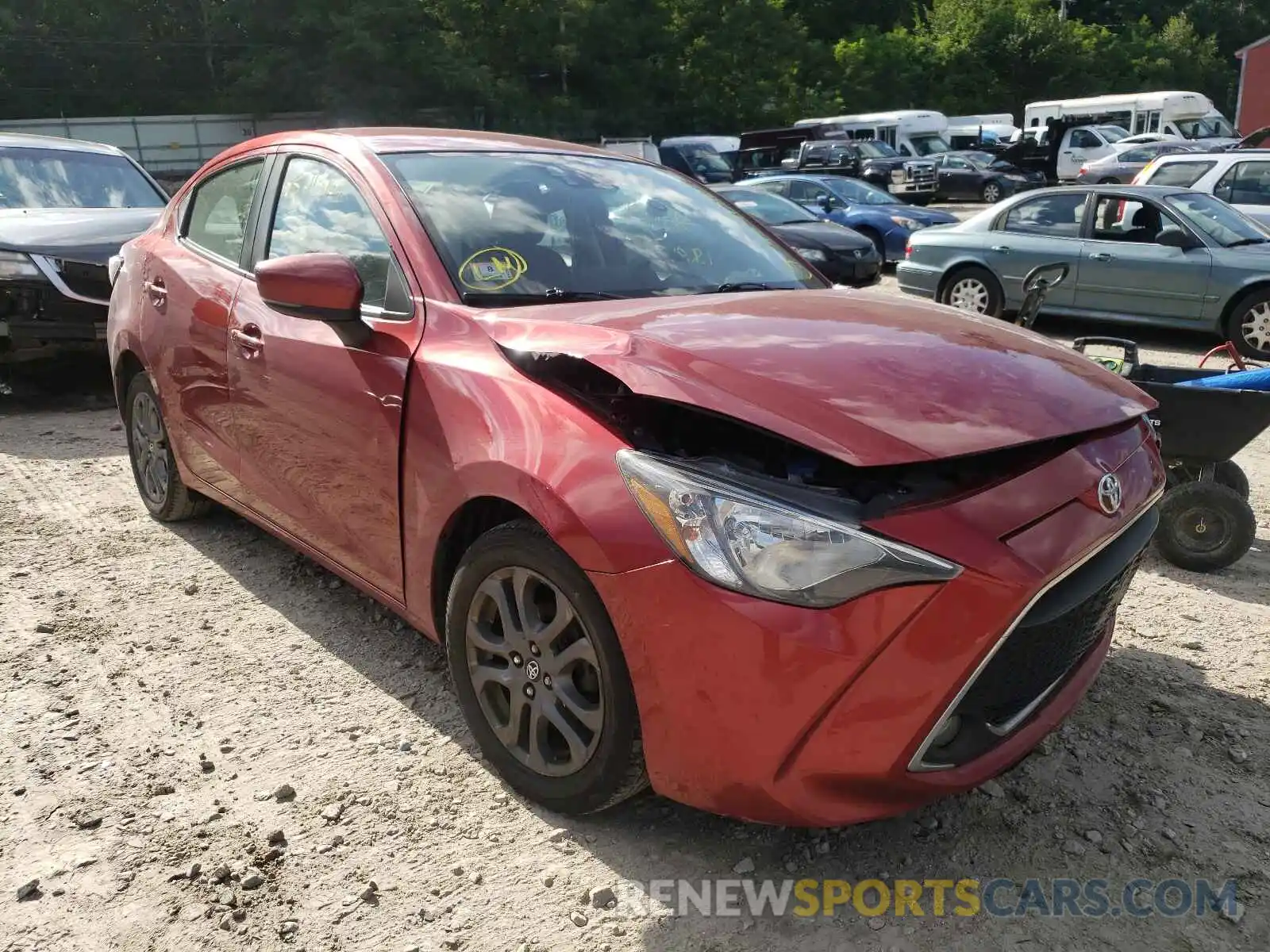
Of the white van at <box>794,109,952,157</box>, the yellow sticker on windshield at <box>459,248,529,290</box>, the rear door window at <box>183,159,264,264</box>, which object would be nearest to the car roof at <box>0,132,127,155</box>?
the rear door window at <box>183,159,264,264</box>

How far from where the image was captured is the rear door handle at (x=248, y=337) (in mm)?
3369

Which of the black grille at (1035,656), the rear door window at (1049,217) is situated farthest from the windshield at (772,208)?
the black grille at (1035,656)

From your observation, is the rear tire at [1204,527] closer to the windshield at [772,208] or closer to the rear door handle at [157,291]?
the rear door handle at [157,291]

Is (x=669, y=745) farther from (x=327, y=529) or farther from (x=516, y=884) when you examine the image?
(x=327, y=529)

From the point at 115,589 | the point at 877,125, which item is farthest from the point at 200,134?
the point at 115,589

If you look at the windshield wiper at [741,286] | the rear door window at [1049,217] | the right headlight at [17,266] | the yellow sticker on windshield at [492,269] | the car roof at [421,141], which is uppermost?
the car roof at [421,141]

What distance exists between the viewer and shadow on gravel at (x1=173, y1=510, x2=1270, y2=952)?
218cm

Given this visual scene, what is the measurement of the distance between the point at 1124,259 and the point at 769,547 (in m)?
8.28

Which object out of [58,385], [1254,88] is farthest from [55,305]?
[1254,88]

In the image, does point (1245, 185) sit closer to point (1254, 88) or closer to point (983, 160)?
point (983, 160)

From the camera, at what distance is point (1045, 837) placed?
247cm

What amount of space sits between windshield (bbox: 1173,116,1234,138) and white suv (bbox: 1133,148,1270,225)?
74.4 feet

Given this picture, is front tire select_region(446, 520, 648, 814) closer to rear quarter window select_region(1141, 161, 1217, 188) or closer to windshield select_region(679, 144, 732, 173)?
rear quarter window select_region(1141, 161, 1217, 188)

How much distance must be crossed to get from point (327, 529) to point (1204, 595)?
3.18 metres
